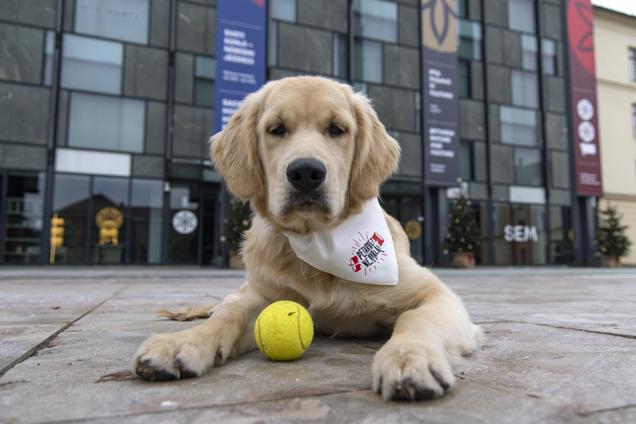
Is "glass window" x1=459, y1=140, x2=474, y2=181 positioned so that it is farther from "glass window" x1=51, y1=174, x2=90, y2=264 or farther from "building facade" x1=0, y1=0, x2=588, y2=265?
"glass window" x1=51, y1=174, x2=90, y2=264

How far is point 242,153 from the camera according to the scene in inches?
137

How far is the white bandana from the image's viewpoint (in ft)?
9.27

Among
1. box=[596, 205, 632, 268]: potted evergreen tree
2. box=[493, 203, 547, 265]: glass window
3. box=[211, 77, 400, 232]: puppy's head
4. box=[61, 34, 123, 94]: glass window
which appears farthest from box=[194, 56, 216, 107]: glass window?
box=[596, 205, 632, 268]: potted evergreen tree

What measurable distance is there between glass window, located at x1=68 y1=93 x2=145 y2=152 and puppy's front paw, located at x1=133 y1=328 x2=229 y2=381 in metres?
17.9

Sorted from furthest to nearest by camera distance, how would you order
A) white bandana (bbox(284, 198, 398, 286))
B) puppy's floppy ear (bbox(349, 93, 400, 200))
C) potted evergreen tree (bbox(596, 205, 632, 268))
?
potted evergreen tree (bbox(596, 205, 632, 268)), puppy's floppy ear (bbox(349, 93, 400, 200)), white bandana (bbox(284, 198, 398, 286))

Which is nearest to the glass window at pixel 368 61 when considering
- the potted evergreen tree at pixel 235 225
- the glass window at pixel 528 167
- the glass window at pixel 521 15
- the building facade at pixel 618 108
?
the glass window at pixel 521 15

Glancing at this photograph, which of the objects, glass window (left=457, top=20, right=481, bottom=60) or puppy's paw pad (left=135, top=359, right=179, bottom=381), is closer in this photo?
puppy's paw pad (left=135, top=359, right=179, bottom=381)

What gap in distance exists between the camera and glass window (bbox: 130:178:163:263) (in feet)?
60.6

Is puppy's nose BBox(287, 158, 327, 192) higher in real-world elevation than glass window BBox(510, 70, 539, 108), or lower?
lower

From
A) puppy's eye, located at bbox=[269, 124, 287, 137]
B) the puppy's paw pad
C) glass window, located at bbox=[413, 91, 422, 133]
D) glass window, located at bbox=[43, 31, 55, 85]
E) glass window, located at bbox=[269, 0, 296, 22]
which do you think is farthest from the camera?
glass window, located at bbox=[413, 91, 422, 133]

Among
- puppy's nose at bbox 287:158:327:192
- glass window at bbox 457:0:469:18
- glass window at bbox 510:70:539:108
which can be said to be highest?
glass window at bbox 457:0:469:18

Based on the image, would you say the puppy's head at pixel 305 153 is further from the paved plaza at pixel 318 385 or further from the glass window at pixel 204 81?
the glass window at pixel 204 81

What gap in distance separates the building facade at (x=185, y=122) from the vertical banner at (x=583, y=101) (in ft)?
2.80

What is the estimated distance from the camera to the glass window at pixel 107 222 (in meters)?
18.0
